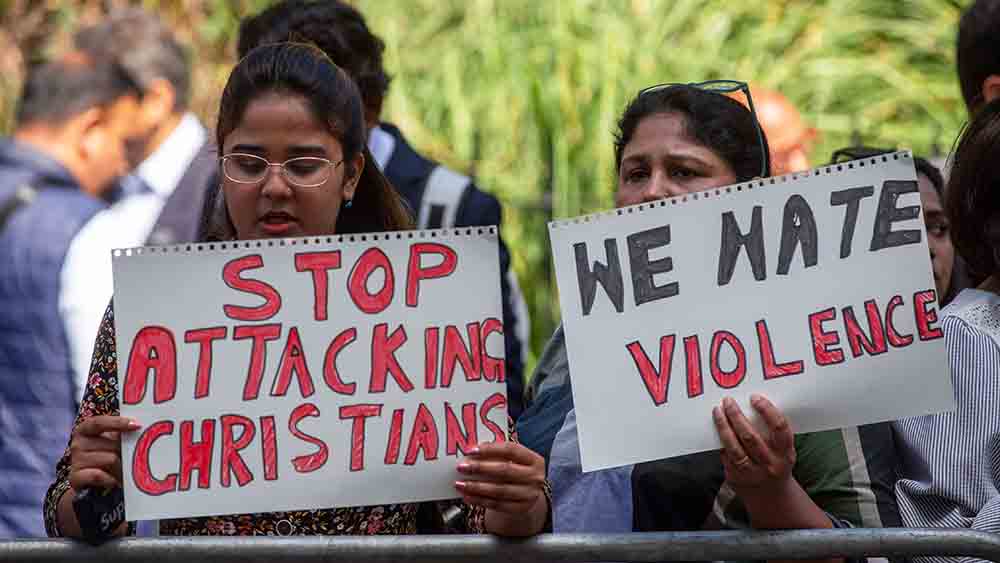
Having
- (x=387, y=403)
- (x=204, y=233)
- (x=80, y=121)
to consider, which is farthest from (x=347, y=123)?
(x=80, y=121)

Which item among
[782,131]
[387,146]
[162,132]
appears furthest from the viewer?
[162,132]

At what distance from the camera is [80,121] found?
17.0ft

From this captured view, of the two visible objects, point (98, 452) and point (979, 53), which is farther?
point (979, 53)

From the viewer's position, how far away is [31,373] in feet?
14.1

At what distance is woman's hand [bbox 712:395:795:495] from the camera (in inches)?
97.5

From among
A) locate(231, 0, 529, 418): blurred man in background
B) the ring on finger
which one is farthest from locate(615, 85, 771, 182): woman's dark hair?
locate(231, 0, 529, 418): blurred man in background

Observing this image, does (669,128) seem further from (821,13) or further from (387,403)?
(821,13)

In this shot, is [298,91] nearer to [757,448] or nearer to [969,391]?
[757,448]

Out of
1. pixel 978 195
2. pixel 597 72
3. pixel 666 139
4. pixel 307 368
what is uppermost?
pixel 597 72

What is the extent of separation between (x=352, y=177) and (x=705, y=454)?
81 centimetres

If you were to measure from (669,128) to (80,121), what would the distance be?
2638 mm

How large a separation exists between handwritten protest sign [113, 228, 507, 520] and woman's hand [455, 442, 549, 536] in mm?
48

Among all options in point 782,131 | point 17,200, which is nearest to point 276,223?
point 17,200

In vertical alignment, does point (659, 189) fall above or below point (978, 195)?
above
